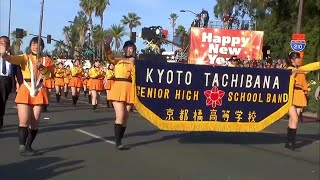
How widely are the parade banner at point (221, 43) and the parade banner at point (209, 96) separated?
1988 cm

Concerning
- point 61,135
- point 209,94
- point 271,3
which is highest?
point 271,3

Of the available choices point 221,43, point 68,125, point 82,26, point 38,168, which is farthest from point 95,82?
point 82,26

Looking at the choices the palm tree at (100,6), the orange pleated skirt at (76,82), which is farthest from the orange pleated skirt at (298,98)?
the palm tree at (100,6)

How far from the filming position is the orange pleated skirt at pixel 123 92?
9594 millimetres

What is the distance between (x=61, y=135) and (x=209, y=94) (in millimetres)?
3300

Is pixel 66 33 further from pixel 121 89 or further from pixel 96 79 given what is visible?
pixel 121 89

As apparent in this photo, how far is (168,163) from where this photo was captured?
853cm

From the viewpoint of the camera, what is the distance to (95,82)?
1953 cm

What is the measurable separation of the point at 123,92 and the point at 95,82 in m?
10.0

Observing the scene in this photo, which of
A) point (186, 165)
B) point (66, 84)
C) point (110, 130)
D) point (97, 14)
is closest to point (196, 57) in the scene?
→ point (66, 84)

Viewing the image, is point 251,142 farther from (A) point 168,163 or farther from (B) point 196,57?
(B) point 196,57

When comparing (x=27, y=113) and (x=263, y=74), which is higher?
(x=263, y=74)

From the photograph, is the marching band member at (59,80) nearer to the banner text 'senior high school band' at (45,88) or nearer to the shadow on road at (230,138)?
the banner text 'senior high school band' at (45,88)

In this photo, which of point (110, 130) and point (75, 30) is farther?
point (75, 30)
